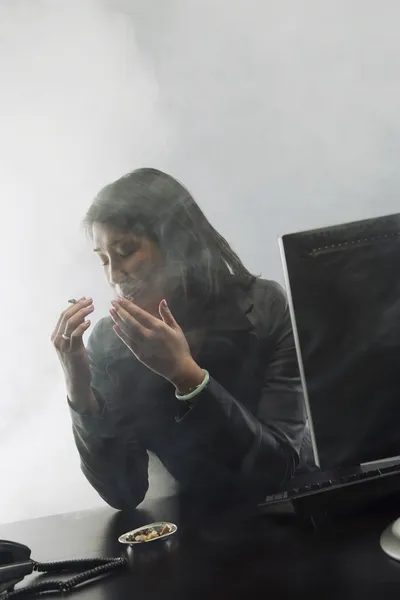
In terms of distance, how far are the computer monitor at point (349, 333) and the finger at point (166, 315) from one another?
511 mm

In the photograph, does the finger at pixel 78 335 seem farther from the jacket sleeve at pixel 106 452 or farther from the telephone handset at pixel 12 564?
the telephone handset at pixel 12 564

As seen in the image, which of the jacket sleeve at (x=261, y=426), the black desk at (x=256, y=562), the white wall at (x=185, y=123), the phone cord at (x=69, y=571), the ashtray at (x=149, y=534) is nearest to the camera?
the black desk at (x=256, y=562)

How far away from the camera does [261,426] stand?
139cm

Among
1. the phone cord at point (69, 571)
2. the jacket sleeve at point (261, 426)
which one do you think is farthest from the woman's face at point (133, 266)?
the phone cord at point (69, 571)

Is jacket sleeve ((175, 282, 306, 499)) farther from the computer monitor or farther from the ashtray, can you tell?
the computer monitor

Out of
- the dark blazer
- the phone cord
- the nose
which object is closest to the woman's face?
the nose

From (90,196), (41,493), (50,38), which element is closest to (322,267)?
(90,196)

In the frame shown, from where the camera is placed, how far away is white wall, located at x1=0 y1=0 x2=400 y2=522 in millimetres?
1479

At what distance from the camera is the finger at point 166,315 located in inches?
55.6

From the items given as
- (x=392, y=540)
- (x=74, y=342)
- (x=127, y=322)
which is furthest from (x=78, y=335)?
(x=392, y=540)

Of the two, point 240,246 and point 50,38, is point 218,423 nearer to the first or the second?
point 240,246

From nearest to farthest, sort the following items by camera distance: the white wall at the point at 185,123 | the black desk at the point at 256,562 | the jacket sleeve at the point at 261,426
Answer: the black desk at the point at 256,562, the jacket sleeve at the point at 261,426, the white wall at the point at 185,123

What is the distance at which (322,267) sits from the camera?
3.09 feet

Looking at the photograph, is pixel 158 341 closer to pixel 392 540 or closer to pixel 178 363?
pixel 178 363
